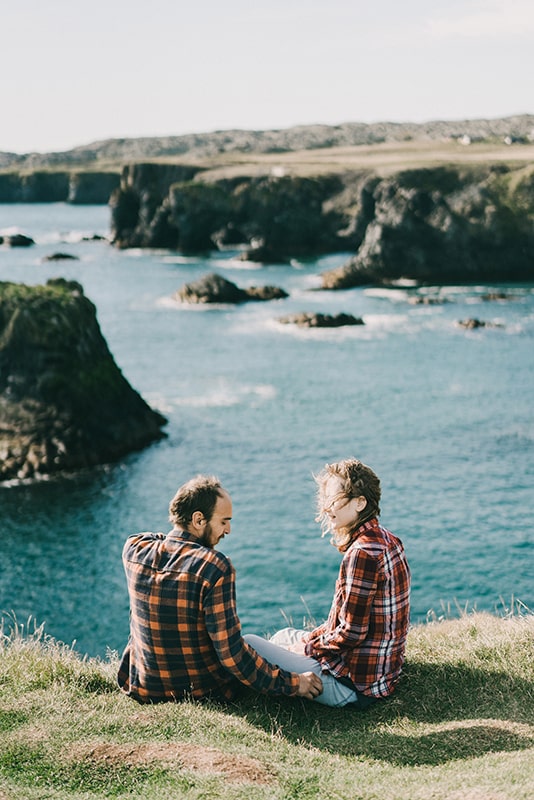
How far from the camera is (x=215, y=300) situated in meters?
83.4

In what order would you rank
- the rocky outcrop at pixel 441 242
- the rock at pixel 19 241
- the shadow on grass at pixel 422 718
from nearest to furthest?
the shadow on grass at pixel 422 718 < the rocky outcrop at pixel 441 242 < the rock at pixel 19 241

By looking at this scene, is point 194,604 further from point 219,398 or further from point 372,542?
point 219,398

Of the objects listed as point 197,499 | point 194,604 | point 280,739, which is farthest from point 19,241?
point 280,739

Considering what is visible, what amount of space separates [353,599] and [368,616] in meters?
0.23

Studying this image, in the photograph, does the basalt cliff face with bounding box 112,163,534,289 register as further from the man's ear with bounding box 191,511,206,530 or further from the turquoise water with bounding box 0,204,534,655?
the man's ear with bounding box 191,511,206,530

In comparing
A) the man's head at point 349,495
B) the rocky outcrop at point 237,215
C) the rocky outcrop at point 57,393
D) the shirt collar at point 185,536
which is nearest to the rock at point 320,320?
the rocky outcrop at point 57,393

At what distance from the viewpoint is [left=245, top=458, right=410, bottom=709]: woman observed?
8141mm

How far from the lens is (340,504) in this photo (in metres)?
8.22

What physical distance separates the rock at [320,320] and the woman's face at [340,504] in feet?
211

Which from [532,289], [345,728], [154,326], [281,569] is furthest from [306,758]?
[532,289]

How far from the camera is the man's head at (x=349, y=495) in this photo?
812 cm

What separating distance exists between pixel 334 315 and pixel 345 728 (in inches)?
2704

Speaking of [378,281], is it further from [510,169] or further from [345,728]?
[345,728]

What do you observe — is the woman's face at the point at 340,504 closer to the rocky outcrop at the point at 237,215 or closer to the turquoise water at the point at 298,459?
the turquoise water at the point at 298,459
